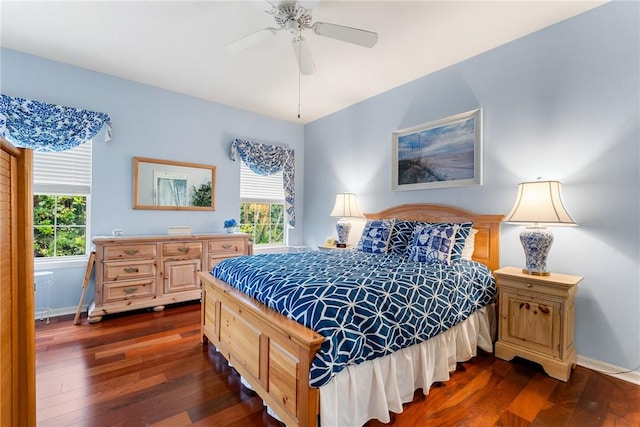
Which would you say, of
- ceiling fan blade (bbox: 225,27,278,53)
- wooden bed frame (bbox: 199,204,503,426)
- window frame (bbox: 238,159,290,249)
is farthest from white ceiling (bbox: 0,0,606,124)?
wooden bed frame (bbox: 199,204,503,426)

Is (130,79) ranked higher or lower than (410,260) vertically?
higher

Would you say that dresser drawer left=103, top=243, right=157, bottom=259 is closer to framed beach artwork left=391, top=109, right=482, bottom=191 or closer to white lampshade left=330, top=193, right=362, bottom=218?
white lampshade left=330, top=193, right=362, bottom=218

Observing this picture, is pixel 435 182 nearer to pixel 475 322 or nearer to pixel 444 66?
A: pixel 444 66

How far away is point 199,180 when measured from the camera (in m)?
4.19

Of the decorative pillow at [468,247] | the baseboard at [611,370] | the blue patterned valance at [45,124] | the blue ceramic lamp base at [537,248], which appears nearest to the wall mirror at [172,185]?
the blue patterned valance at [45,124]

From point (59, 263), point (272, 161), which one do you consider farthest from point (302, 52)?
point (59, 263)

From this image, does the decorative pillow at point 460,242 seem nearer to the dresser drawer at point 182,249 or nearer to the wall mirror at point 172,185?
the dresser drawer at point 182,249

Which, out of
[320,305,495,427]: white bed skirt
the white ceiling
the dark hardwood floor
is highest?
the white ceiling

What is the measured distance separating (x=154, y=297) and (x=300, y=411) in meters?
2.75

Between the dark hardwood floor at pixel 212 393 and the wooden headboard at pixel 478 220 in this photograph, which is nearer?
the dark hardwood floor at pixel 212 393

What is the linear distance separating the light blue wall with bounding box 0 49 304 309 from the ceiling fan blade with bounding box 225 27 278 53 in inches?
83.6

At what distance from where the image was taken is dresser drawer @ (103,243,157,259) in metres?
3.19

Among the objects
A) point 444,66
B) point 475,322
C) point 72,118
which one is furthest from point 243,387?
point 444,66

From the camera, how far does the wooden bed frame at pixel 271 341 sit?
1.41 metres
